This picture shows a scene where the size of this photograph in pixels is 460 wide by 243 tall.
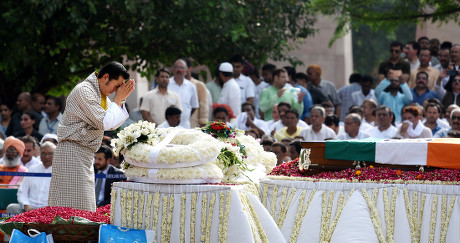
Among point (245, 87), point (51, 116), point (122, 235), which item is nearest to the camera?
point (122, 235)

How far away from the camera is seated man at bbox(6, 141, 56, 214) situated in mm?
11742

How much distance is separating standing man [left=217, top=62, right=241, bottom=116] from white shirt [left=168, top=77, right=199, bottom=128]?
61cm

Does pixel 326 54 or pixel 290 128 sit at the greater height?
pixel 326 54

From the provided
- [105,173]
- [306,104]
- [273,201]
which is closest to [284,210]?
[273,201]

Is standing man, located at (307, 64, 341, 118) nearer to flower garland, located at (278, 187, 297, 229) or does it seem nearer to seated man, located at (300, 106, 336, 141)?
seated man, located at (300, 106, 336, 141)

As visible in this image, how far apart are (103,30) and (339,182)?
889cm

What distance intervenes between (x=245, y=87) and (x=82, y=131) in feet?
26.9

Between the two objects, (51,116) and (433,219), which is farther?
(51,116)

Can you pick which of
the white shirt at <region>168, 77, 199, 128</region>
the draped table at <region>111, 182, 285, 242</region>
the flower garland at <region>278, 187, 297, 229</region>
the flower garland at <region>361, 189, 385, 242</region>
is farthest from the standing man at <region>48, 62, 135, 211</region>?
the white shirt at <region>168, 77, 199, 128</region>

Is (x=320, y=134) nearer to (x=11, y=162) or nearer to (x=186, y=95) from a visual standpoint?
(x=186, y=95)

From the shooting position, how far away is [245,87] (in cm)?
1677

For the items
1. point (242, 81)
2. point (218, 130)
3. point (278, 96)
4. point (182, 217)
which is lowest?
point (182, 217)

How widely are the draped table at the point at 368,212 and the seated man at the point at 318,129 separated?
5.22 metres

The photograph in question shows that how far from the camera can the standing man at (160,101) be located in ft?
49.5
